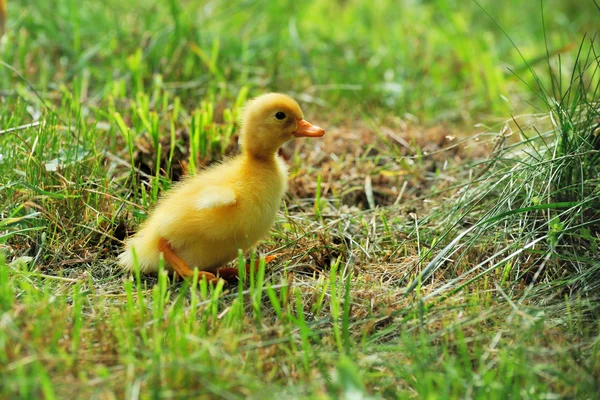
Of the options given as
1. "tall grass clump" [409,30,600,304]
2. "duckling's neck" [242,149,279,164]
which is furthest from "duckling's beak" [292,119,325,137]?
A: "tall grass clump" [409,30,600,304]

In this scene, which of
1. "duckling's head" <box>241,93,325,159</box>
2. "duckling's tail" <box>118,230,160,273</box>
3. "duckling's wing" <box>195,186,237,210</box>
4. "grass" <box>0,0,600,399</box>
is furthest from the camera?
"duckling's head" <box>241,93,325,159</box>

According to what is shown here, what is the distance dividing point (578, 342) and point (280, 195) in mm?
1150

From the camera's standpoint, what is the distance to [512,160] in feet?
10.3

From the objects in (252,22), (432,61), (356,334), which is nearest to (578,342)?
(356,334)

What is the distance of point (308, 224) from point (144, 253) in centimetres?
78

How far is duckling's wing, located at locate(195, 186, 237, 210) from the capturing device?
8.91ft

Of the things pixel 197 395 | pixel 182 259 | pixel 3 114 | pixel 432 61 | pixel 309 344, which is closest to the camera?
pixel 197 395

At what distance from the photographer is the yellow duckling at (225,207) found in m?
2.76

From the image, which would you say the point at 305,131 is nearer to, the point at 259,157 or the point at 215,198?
the point at 259,157

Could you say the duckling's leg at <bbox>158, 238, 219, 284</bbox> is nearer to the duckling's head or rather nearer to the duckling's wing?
the duckling's wing

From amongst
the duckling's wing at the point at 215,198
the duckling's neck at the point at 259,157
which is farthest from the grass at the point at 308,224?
the duckling's neck at the point at 259,157

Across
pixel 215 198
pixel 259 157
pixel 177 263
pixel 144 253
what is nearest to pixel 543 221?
pixel 259 157

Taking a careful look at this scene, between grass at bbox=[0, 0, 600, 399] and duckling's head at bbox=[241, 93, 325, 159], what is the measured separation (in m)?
0.39

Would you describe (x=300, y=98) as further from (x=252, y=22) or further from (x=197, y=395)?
A: (x=197, y=395)
